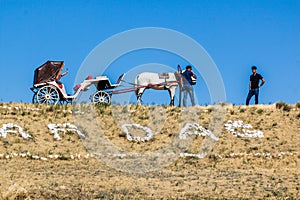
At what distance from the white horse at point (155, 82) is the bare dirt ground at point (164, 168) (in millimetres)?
1512

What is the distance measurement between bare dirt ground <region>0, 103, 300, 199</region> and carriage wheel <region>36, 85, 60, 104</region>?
0.71 metres

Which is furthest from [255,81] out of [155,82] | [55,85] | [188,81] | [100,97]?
[55,85]

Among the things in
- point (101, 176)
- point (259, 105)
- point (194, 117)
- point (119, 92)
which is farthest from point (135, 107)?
point (101, 176)

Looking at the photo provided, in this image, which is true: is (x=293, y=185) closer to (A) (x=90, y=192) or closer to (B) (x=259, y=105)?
(A) (x=90, y=192)

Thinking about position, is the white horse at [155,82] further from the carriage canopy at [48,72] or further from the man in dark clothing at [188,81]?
the carriage canopy at [48,72]

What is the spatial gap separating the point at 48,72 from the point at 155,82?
6101 millimetres

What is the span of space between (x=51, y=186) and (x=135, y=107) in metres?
16.0

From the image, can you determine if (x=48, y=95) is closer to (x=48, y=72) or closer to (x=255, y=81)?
(x=48, y=72)

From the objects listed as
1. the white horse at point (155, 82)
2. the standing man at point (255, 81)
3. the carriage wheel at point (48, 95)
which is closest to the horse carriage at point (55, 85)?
the carriage wheel at point (48, 95)

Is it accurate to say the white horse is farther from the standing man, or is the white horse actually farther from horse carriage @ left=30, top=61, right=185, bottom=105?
the standing man

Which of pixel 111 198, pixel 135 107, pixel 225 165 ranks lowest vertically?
pixel 111 198

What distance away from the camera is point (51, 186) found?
2242 cm

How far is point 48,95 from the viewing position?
37.0m

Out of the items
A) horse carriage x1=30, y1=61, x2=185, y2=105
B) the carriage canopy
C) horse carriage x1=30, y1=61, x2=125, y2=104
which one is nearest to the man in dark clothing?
horse carriage x1=30, y1=61, x2=185, y2=105
